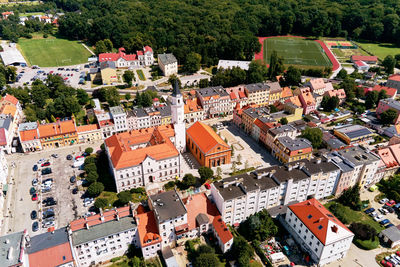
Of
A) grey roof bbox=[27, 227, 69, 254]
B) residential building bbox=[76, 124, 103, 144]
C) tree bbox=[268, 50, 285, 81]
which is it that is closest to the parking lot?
residential building bbox=[76, 124, 103, 144]

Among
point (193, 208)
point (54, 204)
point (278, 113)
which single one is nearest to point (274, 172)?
point (193, 208)

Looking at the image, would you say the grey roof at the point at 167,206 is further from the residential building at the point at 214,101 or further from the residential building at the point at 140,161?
the residential building at the point at 214,101

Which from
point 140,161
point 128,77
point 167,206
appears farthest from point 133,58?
point 167,206

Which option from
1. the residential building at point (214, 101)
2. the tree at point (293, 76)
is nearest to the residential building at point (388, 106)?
the tree at point (293, 76)

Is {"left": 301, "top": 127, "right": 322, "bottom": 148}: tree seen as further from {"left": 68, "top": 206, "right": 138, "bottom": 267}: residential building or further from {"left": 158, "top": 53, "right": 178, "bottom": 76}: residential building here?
{"left": 158, "top": 53, "right": 178, "bottom": 76}: residential building

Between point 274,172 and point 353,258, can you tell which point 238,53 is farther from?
point 353,258
